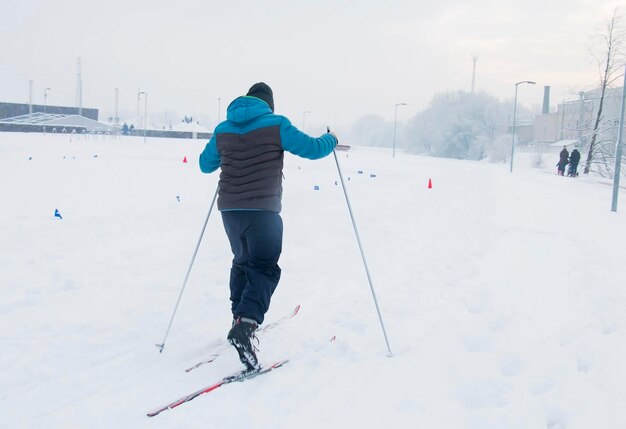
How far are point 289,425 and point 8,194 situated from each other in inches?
533

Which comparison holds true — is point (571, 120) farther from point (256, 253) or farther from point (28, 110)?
point (28, 110)

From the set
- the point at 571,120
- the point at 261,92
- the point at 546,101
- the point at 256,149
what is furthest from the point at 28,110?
the point at 256,149

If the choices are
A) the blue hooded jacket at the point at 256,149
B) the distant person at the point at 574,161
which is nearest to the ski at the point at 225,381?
the blue hooded jacket at the point at 256,149

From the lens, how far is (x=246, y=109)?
377 centimetres

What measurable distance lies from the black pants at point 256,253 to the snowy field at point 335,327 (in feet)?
1.70

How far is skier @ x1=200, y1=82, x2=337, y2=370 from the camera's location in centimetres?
375

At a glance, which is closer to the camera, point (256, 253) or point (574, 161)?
point (256, 253)

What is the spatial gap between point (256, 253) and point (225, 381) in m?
0.92

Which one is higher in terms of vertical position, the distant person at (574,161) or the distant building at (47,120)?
the distant building at (47,120)

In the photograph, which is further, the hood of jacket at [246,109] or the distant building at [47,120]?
the distant building at [47,120]

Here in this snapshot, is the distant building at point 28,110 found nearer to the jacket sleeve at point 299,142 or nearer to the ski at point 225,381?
the jacket sleeve at point 299,142

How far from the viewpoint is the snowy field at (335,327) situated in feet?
10.5

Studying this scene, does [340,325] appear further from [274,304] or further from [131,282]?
[131,282]

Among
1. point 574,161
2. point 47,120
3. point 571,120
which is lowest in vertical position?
point 574,161
